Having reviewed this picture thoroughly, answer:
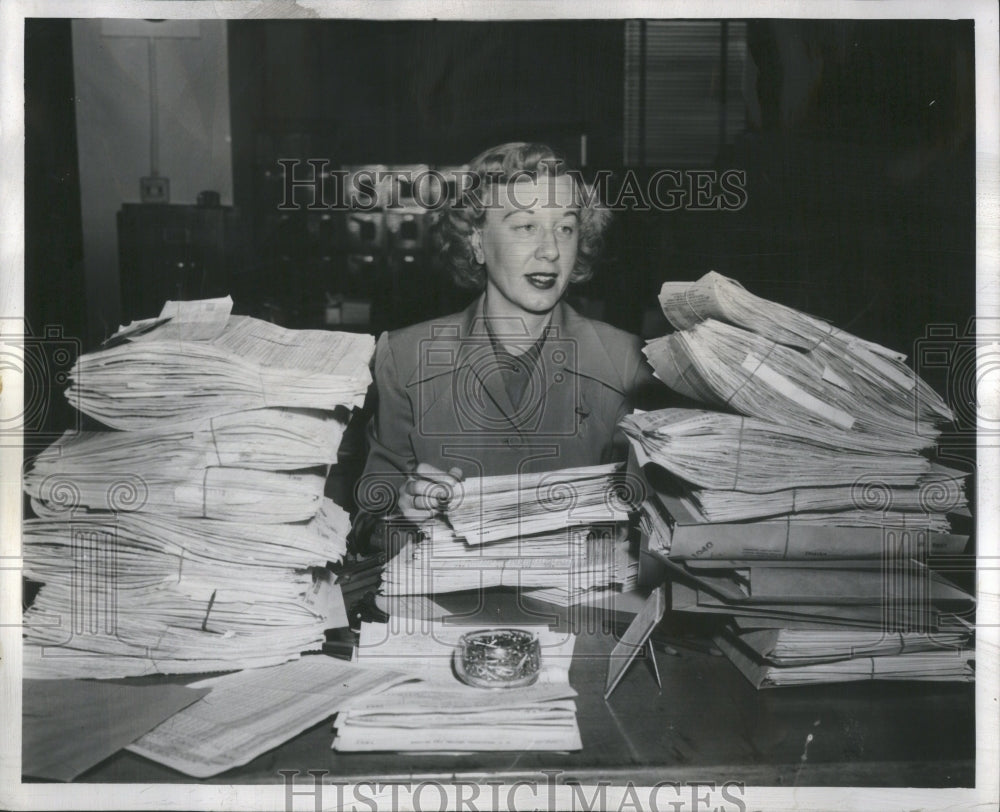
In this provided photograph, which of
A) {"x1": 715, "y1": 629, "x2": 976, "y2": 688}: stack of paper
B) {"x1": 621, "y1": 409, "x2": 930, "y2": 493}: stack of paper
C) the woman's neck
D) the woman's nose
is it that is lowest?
{"x1": 715, "y1": 629, "x2": 976, "y2": 688}: stack of paper

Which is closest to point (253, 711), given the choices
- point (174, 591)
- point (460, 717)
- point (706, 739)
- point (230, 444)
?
point (174, 591)

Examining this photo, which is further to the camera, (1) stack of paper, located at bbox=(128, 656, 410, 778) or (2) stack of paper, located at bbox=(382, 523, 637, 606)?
(2) stack of paper, located at bbox=(382, 523, 637, 606)

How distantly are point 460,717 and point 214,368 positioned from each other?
2.95 feet

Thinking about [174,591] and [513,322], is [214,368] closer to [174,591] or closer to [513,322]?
[174,591]

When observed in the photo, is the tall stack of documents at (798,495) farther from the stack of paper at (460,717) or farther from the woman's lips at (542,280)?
the stack of paper at (460,717)

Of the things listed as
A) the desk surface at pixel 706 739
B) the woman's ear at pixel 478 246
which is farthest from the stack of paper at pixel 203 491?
the woman's ear at pixel 478 246

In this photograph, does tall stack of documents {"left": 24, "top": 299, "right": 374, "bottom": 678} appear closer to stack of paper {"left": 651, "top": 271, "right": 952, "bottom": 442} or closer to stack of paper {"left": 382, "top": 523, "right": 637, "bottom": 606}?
stack of paper {"left": 382, "top": 523, "right": 637, "bottom": 606}

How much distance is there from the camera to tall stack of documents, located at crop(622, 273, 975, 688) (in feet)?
6.35

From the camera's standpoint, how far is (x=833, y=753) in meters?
1.95

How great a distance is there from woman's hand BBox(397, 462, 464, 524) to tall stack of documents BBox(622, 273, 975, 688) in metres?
0.41

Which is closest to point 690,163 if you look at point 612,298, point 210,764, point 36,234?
point 612,298

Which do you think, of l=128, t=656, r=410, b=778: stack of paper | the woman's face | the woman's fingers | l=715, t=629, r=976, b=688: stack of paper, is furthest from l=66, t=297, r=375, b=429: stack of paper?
l=715, t=629, r=976, b=688: stack of paper

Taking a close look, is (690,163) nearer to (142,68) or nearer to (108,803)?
(142,68)

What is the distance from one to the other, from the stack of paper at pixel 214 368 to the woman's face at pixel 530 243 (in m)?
0.32
